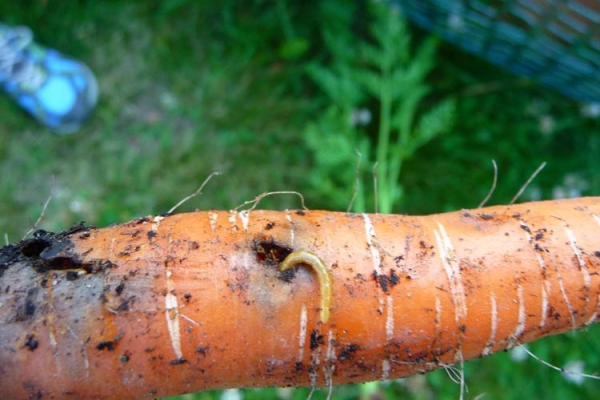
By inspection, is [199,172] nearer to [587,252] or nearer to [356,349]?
[356,349]

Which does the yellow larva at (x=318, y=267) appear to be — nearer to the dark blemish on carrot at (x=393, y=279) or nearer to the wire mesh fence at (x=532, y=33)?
the dark blemish on carrot at (x=393, y=279)

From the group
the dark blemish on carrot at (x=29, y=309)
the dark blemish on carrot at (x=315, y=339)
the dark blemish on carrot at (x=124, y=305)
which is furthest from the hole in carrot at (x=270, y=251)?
the dark blemish on carrot at (x=29, y=309)

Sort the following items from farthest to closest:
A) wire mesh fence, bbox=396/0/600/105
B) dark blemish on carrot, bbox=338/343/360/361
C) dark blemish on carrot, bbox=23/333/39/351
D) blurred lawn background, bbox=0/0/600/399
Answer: blurred lawn background, bbox=0/0/600/399
wire mesh fence, bbox=396/0/600/105
dark blemish on carrot, bbox=338/343/360/361
dark blemish on carrot, bbox=23/333/39/351

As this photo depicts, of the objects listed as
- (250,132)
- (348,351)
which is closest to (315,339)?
(348,351)

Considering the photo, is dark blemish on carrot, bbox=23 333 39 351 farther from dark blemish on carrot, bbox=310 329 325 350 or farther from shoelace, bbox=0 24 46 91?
shoelace, bbox=0 24 46 91

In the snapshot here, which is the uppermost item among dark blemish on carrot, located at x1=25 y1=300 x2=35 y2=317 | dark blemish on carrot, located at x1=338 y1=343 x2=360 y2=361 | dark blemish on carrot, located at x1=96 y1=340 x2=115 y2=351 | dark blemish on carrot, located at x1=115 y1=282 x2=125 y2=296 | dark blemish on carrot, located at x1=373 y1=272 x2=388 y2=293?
dark blemish on carrot, located at x1=373 y1=272 x2=388 y2=293

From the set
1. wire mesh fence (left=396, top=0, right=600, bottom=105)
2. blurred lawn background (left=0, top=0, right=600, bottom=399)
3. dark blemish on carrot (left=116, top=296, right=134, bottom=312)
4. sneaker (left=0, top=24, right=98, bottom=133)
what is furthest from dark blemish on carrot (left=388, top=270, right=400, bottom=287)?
sneaker (left=0, top=24, right=98, bottom=133)

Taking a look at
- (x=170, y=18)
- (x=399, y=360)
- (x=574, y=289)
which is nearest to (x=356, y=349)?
(x=399, y=360)
